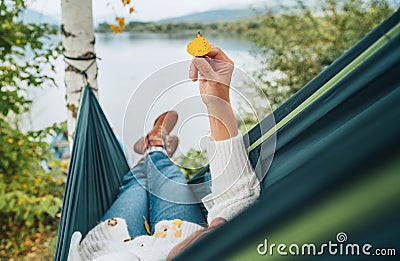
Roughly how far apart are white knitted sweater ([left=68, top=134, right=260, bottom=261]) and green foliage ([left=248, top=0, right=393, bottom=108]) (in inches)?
100.0

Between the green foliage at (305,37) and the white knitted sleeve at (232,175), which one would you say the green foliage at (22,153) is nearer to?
the white knitted sleeve at (232,175)

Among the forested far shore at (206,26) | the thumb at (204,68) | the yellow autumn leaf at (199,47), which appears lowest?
the thumb at (204,68)

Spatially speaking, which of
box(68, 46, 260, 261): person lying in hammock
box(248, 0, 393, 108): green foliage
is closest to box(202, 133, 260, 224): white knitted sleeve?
box(68, 46, 260, 261): person lying in hammock

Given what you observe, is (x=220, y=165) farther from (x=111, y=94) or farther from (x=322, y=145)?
(x=111, y=94)

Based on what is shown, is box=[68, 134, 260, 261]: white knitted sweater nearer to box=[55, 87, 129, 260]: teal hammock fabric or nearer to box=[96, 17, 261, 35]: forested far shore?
box=[55, 87, 129, 260]: teal hammock fabric

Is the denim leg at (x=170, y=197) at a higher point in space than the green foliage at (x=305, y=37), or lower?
lower

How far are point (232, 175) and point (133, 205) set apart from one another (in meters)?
0.59

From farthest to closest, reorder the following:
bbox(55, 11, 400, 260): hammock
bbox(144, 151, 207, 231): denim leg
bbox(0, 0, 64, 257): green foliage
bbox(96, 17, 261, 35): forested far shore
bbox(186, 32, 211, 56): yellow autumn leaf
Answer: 1. bbox(96, 17, 261, 35): forested far shore
2. bbox(0, 0, 64, 257): green foliage
3. bbox(144, 151, 207, 231): denim leg
4. bbox(186, 32, 211, 56): yellow autumn leaf
5. bbox(55, 11, 400, 260): hammock

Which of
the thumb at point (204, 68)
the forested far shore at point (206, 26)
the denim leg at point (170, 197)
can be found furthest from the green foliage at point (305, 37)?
the thumb at point (204, 68)

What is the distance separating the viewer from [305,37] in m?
3.56

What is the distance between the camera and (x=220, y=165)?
0.96 meters

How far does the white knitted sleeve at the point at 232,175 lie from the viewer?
0.95 m

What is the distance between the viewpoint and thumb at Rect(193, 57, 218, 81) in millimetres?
837

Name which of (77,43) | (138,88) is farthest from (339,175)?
(77,43)
